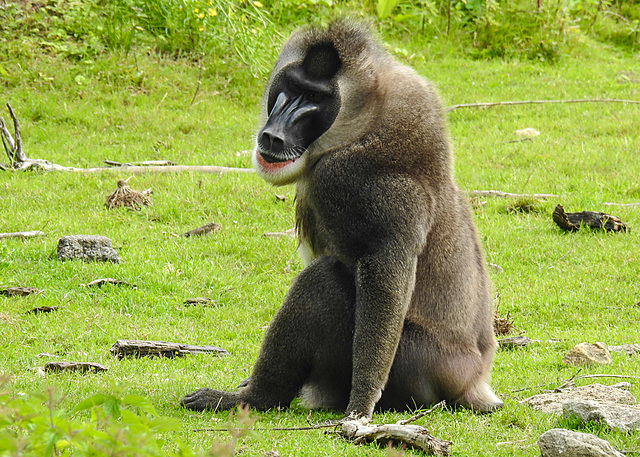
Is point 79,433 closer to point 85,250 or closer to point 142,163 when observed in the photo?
→ point 85,250

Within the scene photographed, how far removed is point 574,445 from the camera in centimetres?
420

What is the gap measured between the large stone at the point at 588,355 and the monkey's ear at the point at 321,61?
3046 millimetres

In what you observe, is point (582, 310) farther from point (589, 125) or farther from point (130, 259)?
point (589, 125)

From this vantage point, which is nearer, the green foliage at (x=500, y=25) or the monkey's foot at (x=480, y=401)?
the monkey's foot at (x=480, y=401)

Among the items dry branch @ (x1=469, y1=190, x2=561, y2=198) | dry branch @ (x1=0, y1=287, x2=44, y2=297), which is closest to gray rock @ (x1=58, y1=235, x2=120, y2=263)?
dry branch @ (x1=0, y1=287, x2=44, y2=297)

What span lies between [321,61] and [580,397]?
2747 mm

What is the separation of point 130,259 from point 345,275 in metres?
4.83

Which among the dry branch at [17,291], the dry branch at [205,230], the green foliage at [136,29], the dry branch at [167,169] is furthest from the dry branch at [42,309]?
the green foliage at [136,29]

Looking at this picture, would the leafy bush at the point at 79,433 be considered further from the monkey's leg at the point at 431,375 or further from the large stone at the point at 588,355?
the large stone at the point at 588,355

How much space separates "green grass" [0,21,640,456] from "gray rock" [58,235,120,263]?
6.3 inches

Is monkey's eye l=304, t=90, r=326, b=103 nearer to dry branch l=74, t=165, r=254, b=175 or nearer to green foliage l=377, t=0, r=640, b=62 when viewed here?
dry branch l=74, t=165, r=254, b=175

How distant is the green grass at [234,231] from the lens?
6.00 m

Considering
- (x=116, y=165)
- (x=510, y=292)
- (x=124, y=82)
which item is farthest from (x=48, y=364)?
(x=124, y=82)

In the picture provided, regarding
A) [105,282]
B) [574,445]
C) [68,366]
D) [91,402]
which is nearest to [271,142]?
[68,366]
